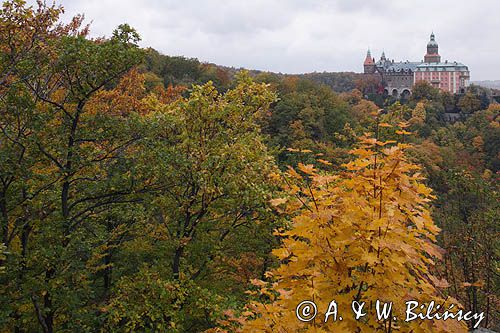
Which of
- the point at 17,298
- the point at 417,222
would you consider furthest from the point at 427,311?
the point at 17,298

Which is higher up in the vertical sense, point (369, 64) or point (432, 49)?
point (432, 49)

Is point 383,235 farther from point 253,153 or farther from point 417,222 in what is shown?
point 253,153

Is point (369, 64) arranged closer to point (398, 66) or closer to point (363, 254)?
point (398, 66)

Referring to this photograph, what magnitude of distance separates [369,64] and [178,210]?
132 m

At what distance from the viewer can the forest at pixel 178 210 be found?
3742mm

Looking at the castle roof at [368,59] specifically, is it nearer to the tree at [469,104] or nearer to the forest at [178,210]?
the tree at [469,104]

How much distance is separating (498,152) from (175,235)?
52853 millimetres

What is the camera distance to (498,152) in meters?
50.9

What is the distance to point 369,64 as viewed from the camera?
130375 millimetres

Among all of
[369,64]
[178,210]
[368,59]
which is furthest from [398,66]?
[178,210]

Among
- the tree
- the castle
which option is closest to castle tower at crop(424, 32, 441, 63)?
the castle

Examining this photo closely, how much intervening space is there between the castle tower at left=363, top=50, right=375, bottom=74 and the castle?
4543 mm

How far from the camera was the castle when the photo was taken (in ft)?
369

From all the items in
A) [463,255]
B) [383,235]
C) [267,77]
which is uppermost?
[267,77]
